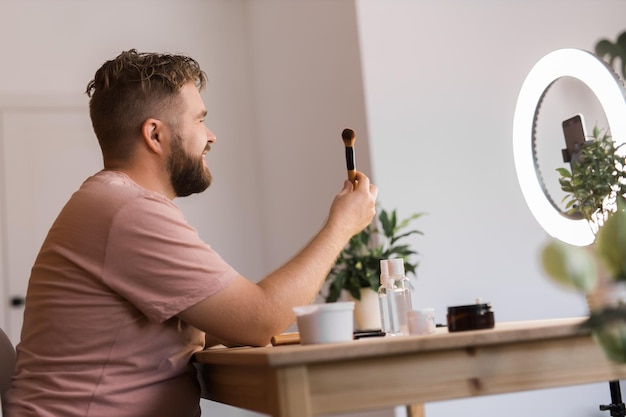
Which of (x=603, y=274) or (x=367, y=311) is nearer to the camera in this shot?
(x=603, y=274)

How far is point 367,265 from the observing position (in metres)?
3.15

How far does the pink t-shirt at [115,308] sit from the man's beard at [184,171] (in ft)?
0.70

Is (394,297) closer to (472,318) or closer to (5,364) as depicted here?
(472,318)

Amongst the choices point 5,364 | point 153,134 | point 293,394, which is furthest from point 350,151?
point 5,364

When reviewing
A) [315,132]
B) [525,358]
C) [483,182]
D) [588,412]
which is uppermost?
[315,132]

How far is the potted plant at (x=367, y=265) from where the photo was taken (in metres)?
3.08

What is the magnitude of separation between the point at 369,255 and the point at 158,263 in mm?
1830

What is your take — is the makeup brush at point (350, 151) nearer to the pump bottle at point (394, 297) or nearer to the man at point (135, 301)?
the man at point (135, 301)

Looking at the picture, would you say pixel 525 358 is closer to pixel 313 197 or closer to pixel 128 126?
pixel 128 126

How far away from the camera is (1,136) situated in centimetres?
Answer: 445

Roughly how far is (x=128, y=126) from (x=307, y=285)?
547 mm

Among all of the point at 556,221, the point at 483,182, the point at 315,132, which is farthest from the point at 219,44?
the point at 556,221

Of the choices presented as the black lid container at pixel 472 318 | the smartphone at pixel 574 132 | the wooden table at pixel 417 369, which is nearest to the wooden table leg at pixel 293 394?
the wooden table at pixel 417 369

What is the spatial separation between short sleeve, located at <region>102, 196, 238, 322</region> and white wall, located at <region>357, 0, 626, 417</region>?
2.14 m
